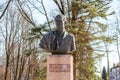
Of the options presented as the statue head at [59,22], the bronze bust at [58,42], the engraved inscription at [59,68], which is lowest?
the engraved inscription at [59,68]

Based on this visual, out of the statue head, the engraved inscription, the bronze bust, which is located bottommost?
the engraved inscription

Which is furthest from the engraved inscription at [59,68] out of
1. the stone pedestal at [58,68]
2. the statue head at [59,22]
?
the statue head at [59,22]

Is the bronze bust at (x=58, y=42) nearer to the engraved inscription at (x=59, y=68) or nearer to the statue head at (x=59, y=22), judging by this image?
the statue head at (x=59, y=22)

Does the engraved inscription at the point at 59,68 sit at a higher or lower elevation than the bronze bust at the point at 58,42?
lower

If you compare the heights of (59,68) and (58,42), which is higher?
(58,42)

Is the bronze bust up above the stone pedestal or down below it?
above

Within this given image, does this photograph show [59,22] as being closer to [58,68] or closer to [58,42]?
[58,42]

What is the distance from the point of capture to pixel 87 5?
1723 centimetres

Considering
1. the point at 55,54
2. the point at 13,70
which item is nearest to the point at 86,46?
the point at 55,54

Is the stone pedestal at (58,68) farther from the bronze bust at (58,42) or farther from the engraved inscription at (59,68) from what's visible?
the bronze bust at (58,42)

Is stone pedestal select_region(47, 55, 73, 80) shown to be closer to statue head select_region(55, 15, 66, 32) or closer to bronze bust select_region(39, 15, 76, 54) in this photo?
bronze bust select_region(39, 15, 76, 54)

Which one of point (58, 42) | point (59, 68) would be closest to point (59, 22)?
point (58, 42)

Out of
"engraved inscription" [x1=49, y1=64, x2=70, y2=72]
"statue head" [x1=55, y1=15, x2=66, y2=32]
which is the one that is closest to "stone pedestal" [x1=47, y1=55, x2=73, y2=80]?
"engraved inscription" [x1=49, y1=64, x2=70, y2=72]

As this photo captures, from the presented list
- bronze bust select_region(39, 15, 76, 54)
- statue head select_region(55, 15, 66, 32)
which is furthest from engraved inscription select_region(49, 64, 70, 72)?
statue head select_region(55, 15, 66, 32)
